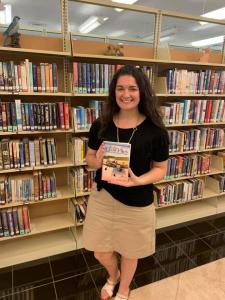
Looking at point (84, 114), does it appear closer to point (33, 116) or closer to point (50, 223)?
point (33, 116)

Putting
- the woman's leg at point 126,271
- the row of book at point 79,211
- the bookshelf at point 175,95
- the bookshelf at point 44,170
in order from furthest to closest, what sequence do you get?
the row of book at point 79,211, the bookshelf at point 175,95, the bookshelf at point 44,170, the woman's leg at point 126,271

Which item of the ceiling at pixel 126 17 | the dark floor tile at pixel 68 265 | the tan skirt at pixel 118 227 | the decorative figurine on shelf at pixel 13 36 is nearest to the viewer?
the tan skirt at pixel 118 227

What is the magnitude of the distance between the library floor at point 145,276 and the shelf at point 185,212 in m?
0.30

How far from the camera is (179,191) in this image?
2.73 meters

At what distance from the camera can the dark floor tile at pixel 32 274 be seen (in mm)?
1955

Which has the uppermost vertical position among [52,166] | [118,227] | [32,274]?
[52,166]

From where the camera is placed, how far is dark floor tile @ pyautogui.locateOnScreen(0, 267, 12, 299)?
186 cm

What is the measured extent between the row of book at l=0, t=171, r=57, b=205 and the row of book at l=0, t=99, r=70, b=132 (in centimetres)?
44

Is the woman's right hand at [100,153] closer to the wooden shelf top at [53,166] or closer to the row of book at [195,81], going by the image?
the wooden shelf top at [53,166]

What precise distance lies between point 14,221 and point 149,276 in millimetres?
1272

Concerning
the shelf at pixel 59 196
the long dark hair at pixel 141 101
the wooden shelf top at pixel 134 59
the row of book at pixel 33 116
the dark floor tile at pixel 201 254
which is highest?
the wooden shelf top at pixel 134 59

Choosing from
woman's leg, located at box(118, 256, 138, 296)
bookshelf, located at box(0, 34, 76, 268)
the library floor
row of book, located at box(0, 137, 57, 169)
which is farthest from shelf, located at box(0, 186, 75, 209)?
woman's leg, located at box(118, 256, 138, 296)

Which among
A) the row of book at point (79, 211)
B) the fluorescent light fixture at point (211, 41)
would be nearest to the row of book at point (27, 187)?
the row of book at point (79, 211)

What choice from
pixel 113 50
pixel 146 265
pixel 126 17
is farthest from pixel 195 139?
pixel 126 17
